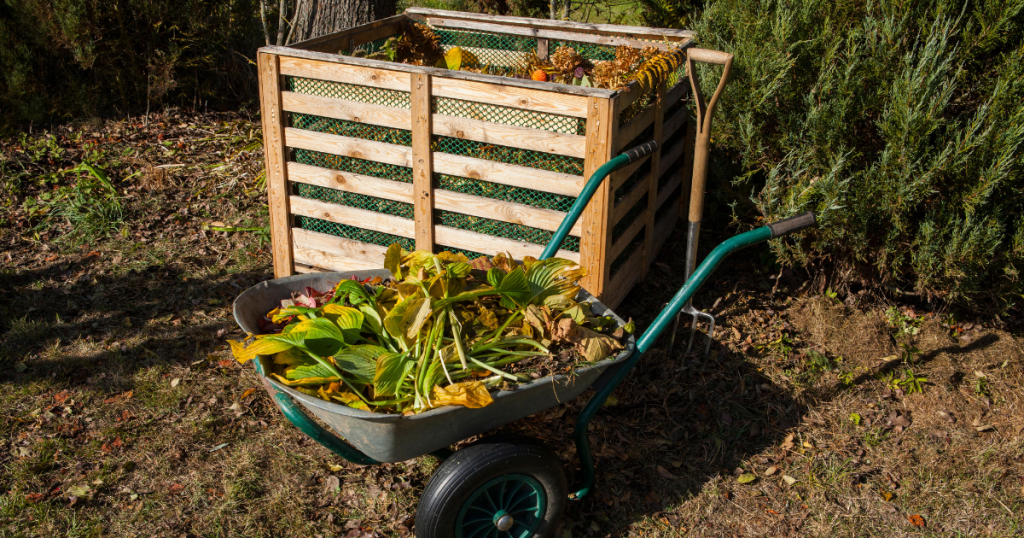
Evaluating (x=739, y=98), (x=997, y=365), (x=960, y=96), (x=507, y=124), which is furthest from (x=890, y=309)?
(x=507, y=124)

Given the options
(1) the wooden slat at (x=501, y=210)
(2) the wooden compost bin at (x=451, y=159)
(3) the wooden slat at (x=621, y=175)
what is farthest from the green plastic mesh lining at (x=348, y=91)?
(3) the wooden slat at (x=621, y=175)

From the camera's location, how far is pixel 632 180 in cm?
414

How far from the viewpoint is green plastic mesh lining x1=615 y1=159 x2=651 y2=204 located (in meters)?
3.97

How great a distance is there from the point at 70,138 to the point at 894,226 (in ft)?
19.4

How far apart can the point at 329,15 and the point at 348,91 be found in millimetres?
1625

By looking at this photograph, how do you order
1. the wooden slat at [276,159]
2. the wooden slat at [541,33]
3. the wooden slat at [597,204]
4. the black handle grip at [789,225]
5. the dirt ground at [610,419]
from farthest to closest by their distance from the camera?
the wooden slat at [541,33] → the wooden slat at [276,159] → the wooden slat at [597,204] → the dirt ground at [610,419] → the black handle grip at [789,225]

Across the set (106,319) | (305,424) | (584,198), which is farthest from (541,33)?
(305,424)

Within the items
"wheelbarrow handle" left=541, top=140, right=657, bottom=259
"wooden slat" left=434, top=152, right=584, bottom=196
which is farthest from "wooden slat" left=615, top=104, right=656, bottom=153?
"wheelbarrow handle" left=541, top=140, right=657, bottom=259

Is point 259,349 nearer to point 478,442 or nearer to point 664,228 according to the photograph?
point 478,442

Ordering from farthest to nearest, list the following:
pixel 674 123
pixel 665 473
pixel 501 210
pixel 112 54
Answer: pixel 112 54
pixel 674 123
pixel 501 210
pixel 665 473

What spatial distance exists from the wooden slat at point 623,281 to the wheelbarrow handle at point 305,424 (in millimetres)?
1630

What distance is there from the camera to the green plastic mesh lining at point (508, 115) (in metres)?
3.62

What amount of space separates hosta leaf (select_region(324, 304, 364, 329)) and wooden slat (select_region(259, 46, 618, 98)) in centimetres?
150

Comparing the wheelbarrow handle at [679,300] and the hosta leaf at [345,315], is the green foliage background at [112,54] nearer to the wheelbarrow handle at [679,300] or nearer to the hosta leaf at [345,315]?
the hosta leaf at [345,315]
